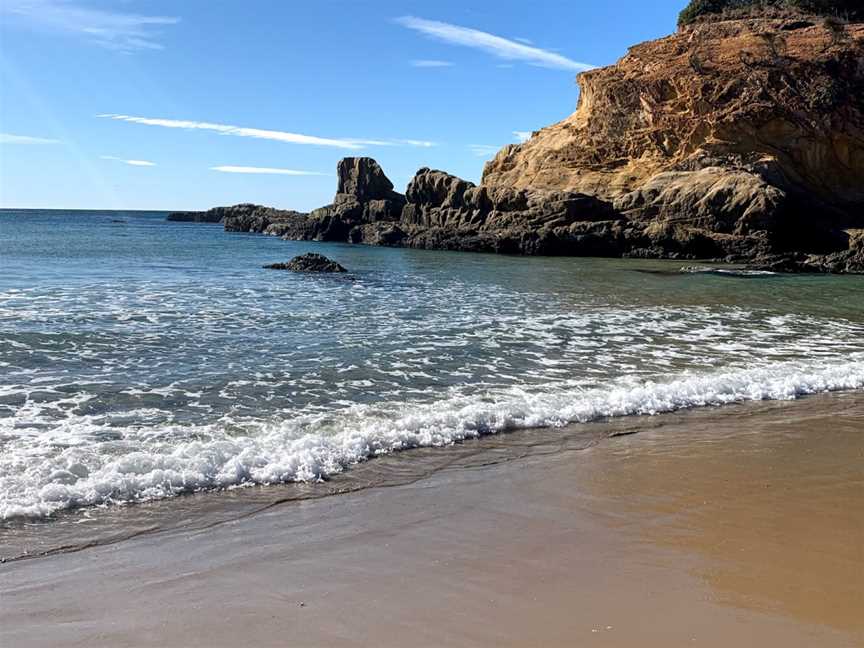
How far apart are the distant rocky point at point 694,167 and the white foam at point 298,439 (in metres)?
23.8

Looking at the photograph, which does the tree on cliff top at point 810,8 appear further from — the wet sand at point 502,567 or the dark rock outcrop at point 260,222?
the wet sand at point 502,567

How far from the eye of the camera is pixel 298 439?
655 cm

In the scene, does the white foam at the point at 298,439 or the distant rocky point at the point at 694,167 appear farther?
the distant rocky point at the point at 694,167

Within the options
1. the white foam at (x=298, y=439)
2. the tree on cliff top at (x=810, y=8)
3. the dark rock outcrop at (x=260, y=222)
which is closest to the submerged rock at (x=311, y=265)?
the white foam at (x=298, y=439)

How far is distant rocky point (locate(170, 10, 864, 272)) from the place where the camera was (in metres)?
34.2

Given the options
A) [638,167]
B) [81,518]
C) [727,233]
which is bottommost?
[81,518]

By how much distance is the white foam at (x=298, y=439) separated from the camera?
537cm

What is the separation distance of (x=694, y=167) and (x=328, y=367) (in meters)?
33.0

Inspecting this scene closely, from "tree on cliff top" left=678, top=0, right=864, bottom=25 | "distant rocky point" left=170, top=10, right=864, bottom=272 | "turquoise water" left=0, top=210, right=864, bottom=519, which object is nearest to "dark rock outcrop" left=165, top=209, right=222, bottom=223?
"distant rocky point" left=170, top=10, right=864, bottom=272

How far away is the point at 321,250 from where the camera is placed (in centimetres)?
4056

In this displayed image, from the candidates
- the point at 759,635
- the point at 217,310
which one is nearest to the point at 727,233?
the point at 217,310

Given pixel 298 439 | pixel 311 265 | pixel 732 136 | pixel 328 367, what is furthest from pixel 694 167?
pixel 298 439

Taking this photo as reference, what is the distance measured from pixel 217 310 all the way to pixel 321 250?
2610 centimetres

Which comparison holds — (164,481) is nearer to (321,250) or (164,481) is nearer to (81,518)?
(81,518)
